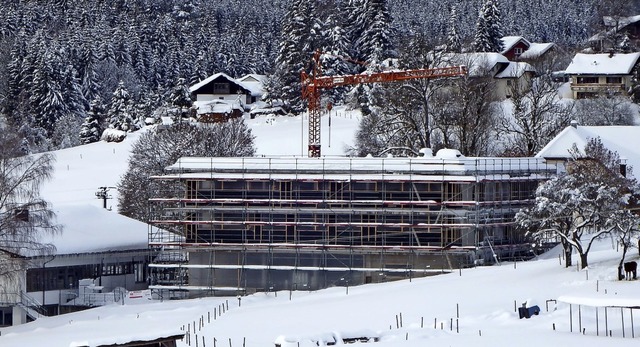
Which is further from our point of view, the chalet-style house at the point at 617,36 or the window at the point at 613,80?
the chalet-style house at the point at 617,36

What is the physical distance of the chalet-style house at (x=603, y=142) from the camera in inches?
2984

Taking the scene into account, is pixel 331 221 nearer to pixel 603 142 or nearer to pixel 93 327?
pixel 93 327

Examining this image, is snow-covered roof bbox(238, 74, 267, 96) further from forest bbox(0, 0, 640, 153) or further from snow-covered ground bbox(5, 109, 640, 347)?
snow-covered ground bbox(5, 109, 640, 347)

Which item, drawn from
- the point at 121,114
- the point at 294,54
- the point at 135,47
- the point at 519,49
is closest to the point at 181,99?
the point at 121,114

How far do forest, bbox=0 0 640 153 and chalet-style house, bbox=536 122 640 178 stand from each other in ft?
66.3

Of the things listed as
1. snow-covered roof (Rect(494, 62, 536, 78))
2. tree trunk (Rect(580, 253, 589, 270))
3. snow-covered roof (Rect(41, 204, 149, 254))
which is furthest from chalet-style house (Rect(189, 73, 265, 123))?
tree trunk (Rect(580, 253, 589, 270))

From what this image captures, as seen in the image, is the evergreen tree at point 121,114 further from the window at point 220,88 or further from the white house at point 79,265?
the white house at point 79,265

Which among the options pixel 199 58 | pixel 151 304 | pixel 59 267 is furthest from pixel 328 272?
pixel 199 58

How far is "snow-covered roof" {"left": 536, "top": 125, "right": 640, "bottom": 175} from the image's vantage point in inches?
3002

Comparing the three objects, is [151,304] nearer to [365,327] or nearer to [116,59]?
[365,327]

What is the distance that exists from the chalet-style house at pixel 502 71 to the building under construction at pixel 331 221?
3795 centimetres

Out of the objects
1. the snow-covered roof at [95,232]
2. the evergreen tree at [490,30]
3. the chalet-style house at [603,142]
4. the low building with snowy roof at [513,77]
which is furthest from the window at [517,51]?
the snow-covered roof at [95,232]

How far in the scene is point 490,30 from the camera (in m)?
133

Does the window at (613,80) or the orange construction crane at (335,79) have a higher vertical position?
the window at (613,80)
